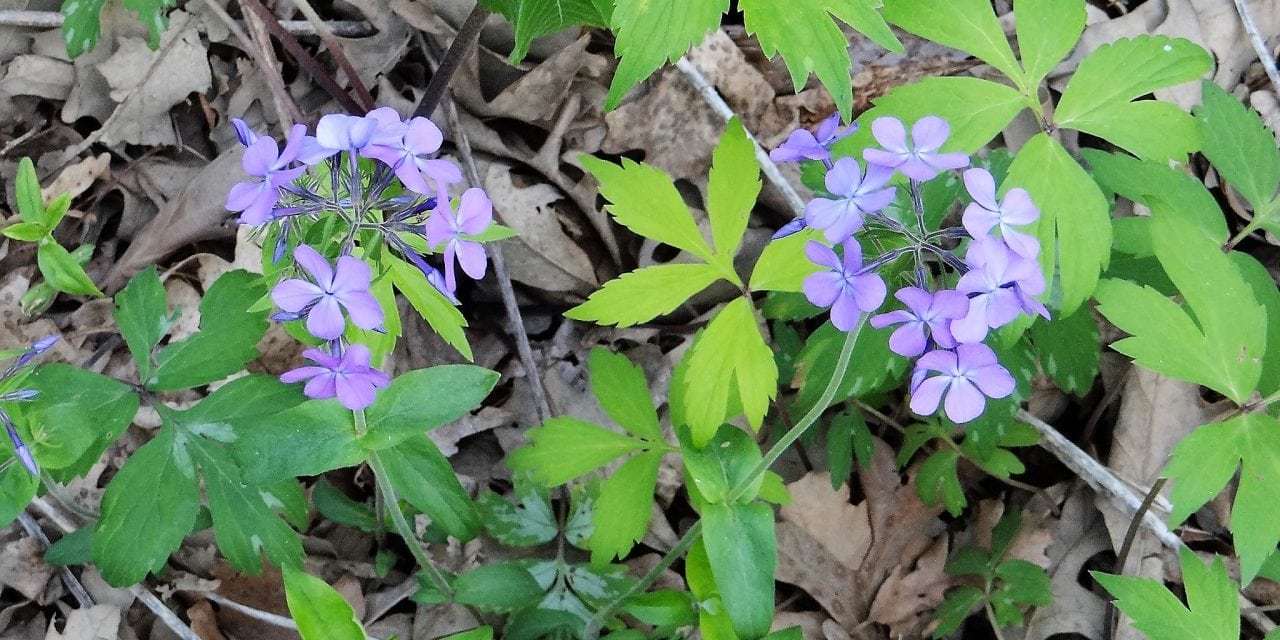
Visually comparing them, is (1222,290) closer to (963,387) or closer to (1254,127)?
(1254,127)

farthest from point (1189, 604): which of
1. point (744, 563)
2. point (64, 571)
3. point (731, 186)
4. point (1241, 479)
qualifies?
point (64, 571)

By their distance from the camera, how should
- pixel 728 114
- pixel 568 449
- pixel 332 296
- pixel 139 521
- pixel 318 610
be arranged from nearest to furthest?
pixel 332 296
pixel 318 610
pixel 139 521
pixel 568 449
pixel 728 114

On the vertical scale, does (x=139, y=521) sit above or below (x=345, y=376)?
below

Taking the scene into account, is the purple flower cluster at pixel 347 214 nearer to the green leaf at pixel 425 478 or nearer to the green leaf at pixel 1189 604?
the green leaf at pixel 425 478

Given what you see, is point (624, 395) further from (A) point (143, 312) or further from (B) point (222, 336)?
(A) point (143, 312)

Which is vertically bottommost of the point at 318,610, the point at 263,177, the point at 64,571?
the point at 64,571

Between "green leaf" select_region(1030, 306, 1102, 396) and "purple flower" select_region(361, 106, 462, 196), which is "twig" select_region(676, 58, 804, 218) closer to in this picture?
"green leaf" select_region(1030, 306, 1102, 396)

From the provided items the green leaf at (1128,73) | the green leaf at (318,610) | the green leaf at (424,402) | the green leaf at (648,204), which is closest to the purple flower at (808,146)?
the green leaf at (648,204)

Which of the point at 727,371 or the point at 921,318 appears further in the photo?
the point at 727,371
